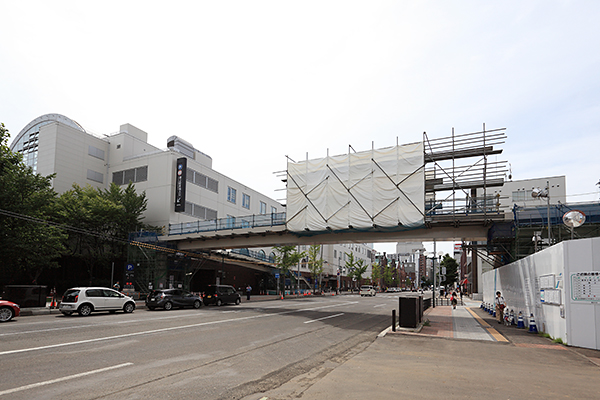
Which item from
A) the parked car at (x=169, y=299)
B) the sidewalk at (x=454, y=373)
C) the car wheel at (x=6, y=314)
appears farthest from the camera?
the parked car at (x=169, y=299)

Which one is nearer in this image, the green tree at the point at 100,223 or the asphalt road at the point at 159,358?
the asphalt road at the point at 159,358

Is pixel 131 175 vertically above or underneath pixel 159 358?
above

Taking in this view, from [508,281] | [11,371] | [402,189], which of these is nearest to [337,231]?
[402,189]

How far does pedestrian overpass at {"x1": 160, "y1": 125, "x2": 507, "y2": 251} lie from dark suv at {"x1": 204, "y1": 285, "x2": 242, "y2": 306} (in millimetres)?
6198

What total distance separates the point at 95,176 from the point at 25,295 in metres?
29.5

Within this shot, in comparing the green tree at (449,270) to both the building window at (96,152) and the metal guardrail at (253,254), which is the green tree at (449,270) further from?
the building window at (96,152)

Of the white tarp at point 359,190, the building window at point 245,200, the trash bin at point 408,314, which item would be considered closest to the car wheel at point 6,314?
the trash bin at point 408,314

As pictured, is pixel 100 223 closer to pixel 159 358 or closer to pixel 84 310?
pixel 84 310

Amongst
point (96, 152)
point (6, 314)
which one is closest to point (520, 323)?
point (6, 314)

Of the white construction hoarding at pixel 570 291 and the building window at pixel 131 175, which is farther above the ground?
the building window at pixel 131 175

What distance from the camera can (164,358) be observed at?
974cm

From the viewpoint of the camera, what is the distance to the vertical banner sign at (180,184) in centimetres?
4678

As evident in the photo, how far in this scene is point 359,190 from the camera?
27.3 metres

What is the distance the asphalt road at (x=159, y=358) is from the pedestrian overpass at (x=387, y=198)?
1119cm
